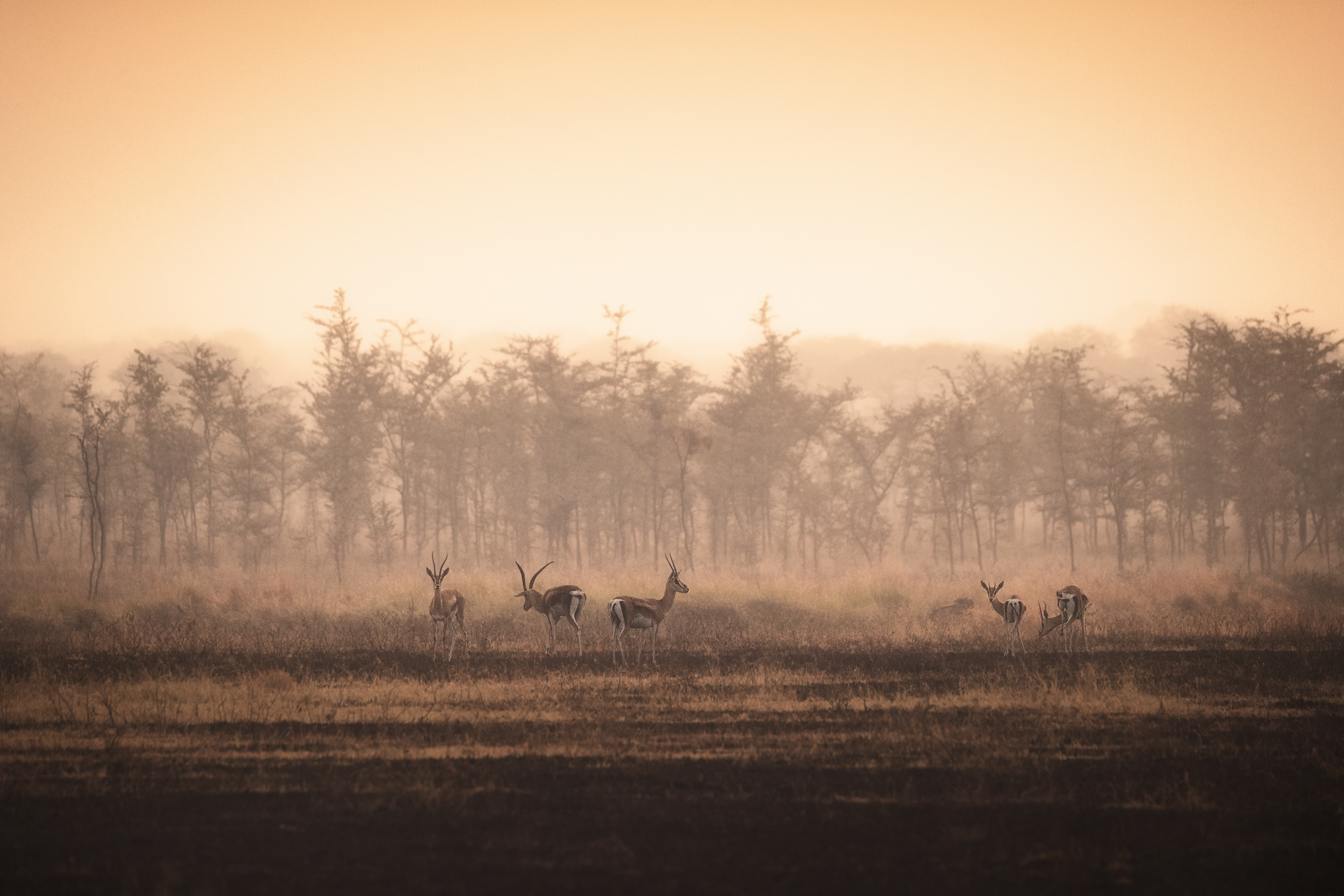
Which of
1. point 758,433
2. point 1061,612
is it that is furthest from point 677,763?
point 758,433

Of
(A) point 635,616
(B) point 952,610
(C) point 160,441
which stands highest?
(C) point 160,441

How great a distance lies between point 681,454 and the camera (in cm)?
4419

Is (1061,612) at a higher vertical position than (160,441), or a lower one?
lower

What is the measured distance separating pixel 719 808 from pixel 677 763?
1.61 metres

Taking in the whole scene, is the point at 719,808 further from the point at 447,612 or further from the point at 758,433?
the point at 758,433

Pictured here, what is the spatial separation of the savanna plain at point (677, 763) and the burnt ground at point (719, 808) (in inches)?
1.6

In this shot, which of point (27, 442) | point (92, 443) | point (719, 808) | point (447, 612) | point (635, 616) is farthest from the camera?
point (92, 443)

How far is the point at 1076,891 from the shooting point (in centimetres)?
673

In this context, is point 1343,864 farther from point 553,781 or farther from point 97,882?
point 97,882

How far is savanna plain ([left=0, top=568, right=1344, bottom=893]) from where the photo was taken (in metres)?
7.22

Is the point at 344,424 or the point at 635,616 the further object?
the point at 344,424

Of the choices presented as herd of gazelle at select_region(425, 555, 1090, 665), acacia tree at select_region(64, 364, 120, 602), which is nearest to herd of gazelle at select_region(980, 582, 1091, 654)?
herd of gazelle at select_region(425, 555, 1090, 665)

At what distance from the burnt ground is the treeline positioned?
86.8 feet

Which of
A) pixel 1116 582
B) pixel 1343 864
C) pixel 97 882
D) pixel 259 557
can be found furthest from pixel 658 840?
pixel 259 557
